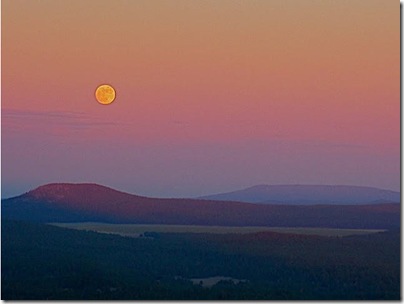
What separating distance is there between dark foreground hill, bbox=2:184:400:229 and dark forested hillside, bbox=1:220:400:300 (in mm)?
908

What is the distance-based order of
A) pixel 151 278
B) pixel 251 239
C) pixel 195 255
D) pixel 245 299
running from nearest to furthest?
1. pixel 245 299
2. pixel 151 278
3. pixel 195 255
4. pixel 251 239

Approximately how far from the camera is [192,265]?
81.6 feet

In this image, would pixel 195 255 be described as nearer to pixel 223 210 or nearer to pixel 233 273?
pixel 233 273

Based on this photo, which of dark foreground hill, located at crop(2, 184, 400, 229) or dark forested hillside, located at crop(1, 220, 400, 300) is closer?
dark forested hillside, located at crop(1, 220, 400, 300)

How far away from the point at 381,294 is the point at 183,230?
1034 cm

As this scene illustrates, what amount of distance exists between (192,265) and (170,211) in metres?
5.06

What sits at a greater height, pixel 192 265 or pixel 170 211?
pixel 170 211

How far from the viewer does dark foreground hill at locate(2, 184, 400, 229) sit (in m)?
29.0

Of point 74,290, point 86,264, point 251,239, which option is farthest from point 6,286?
point 251,239

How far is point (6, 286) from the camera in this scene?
20.7 m

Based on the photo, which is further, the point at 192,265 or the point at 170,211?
the point at 170,211

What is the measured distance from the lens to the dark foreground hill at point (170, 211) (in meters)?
29.0

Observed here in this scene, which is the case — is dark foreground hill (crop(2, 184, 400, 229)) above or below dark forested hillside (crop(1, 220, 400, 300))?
above

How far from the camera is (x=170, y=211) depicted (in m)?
29.8
